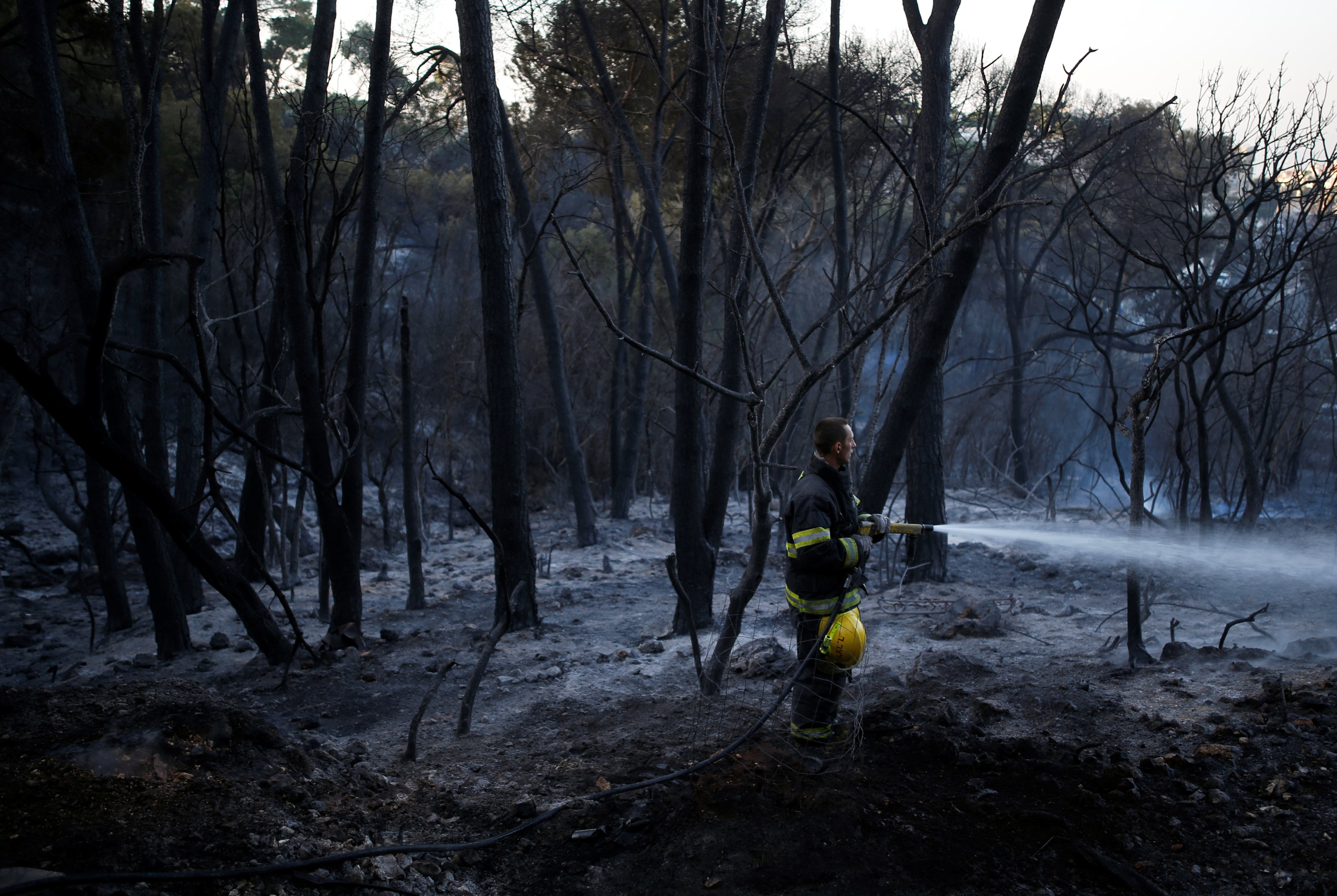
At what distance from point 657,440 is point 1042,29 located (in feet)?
42.0

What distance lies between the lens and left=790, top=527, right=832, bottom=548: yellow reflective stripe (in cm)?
368

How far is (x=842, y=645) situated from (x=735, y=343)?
3.03m

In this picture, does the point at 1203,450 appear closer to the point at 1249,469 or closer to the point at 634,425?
the point at 1249,469

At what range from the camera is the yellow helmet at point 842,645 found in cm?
383

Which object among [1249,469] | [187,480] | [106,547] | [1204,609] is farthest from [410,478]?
[1249,469]

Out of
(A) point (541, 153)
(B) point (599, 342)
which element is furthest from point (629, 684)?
(B) point (599, 342)

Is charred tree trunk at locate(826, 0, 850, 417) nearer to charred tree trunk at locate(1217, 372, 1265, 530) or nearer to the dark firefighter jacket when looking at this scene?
the dark firefighter jacket

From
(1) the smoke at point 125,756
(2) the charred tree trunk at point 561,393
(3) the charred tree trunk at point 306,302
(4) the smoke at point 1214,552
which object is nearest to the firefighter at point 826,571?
(4) the smoke at point 1214,552

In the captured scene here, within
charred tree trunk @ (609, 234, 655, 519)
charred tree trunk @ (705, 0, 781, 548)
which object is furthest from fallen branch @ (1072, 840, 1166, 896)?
charred tree trunk @ (609, 234, 655, 519)

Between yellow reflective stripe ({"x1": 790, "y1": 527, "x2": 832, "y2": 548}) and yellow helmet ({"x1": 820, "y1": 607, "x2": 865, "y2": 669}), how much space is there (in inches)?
15.3

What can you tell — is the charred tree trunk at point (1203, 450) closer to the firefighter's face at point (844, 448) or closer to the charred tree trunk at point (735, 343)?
the charred tree trunk at point (735, 343)

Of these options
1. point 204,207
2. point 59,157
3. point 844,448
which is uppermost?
point 204,207

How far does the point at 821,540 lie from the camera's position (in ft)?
12.1

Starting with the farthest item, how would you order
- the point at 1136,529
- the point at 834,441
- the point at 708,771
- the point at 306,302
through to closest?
1. the point at 306,302
2. the point at 1136,529
3. the point at 834,441
4. the point at 708,771
